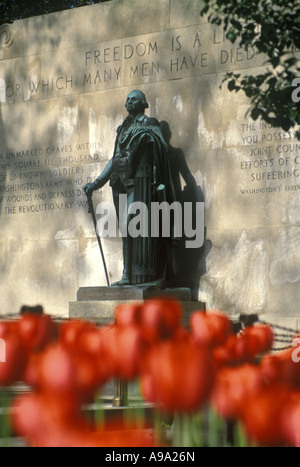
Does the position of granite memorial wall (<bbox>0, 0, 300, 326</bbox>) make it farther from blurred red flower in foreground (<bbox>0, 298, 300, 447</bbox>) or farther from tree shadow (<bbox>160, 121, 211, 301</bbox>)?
blurred red flower in foreground (<bbox>0, 298, 300, 447</bbox>)

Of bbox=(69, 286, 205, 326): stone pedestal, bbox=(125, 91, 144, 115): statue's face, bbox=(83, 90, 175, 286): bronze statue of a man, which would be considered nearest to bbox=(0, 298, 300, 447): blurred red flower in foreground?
bbox=(69, 286, 205, 326): stone pedestal

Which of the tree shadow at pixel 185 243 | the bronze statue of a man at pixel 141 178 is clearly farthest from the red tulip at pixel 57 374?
the tree shadow at pixel 185 243

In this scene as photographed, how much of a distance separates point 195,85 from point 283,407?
9911mm

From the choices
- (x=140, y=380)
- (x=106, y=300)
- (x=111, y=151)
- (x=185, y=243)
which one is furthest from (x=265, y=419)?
(x=111, y=151)

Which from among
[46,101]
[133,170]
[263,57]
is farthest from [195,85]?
[46,101]

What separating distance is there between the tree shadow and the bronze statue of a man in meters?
0.41

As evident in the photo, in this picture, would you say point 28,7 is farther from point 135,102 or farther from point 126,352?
point 126,352

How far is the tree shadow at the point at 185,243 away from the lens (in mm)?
10562

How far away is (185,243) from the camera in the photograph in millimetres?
10680

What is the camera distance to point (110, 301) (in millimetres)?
9469

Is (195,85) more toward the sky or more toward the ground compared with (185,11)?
more toward the ground

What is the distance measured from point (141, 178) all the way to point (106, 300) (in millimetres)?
1608
